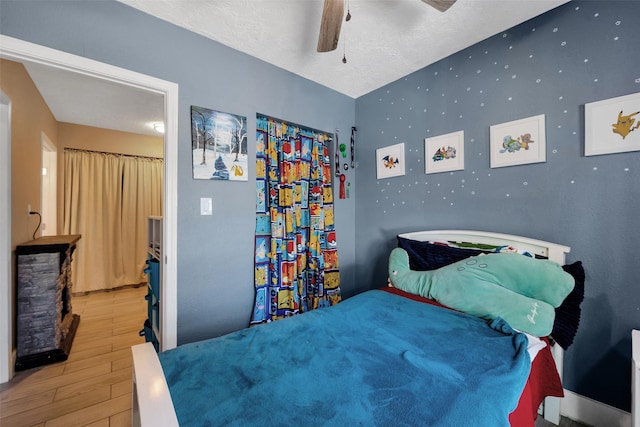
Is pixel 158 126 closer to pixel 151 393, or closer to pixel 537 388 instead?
pixel 151 393

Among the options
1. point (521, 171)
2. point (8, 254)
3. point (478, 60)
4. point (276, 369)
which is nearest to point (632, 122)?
→ point (521, 171)

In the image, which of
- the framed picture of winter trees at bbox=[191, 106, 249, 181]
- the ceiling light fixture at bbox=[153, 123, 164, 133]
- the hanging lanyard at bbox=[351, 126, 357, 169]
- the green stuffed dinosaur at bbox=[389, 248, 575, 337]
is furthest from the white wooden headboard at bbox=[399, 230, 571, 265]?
the ceiling light fixture at bbox=[153, 123, 164, 133]

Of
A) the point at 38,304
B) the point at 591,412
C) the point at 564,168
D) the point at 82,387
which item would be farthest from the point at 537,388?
the point at 38,304

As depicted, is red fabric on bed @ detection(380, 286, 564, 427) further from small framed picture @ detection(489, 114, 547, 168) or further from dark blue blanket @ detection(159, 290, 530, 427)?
small framed picture @ detection(489, 114, 547, 168)

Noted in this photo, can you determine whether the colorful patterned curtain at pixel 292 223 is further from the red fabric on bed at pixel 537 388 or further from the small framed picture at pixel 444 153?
the red fabric on bed at pixel 537 388

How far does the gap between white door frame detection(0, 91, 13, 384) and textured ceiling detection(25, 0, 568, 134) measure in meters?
0.67

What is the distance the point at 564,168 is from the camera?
1537 mm

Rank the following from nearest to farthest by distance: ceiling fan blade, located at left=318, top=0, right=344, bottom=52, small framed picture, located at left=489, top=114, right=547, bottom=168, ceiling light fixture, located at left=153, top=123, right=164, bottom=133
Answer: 1. ceiling fan blade, located at left=318, top=0, right=344, bottom=52
2. small framed picture, located at left=489, top=114, right=547, bottom=168
3. ceiling light fixture, located at left=153, top=123, right=164, bottom=133

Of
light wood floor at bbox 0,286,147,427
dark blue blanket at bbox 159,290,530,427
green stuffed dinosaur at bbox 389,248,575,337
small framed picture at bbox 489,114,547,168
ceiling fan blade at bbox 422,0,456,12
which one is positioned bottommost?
light wood floor at bbox 0,286,147,427

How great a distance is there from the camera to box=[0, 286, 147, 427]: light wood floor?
1.54 m

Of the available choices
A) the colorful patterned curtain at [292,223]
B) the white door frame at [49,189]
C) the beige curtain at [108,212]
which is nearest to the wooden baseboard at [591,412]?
the colorful patterned curtain at [292,223]

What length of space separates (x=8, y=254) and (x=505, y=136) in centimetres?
360

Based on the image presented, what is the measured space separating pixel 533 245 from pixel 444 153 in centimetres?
89

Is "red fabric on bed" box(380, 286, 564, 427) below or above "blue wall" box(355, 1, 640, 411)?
below
